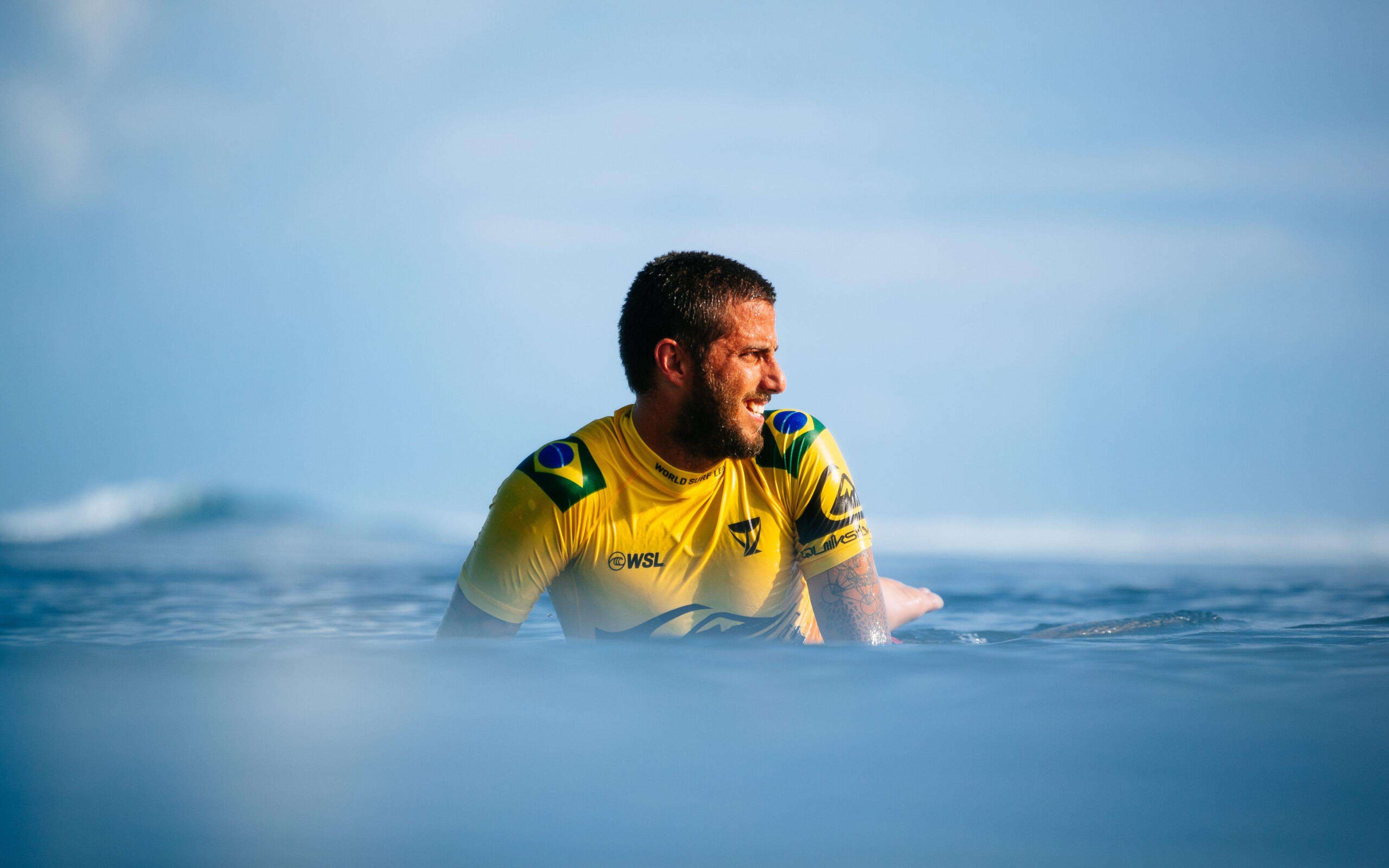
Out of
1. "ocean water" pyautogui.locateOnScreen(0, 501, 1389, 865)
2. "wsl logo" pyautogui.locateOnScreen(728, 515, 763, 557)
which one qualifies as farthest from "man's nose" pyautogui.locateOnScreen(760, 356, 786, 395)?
"ocean water" pyautogui.locateOnScreen(0, 501, 1389, 865)

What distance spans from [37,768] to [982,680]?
226 centimetres

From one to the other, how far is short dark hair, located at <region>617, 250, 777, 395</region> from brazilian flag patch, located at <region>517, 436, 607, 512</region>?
37 centimetres

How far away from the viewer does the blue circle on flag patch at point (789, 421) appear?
4047 mm

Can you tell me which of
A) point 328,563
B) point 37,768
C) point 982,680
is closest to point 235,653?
point 37,768

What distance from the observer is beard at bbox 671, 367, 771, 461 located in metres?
3.70

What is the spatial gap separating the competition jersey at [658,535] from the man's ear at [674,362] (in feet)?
0.98

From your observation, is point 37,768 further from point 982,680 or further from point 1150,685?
point 1150,685

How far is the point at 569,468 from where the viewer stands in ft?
12.4

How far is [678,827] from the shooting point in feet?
6.26

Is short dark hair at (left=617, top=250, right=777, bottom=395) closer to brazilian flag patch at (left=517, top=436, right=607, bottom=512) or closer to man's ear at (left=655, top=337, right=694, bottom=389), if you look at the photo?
man's ear at (left=655, top=337, right=694, bottom=389)

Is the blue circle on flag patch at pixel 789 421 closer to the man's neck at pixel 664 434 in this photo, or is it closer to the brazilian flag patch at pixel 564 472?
the man's neck at pixel 664 434

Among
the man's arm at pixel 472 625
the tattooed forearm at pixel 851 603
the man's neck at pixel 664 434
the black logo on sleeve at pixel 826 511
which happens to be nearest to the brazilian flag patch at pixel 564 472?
the man's neck at pixel 664 434

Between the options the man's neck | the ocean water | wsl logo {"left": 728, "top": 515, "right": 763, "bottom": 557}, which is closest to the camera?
the ocean water

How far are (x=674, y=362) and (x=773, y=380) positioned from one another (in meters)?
0.38
